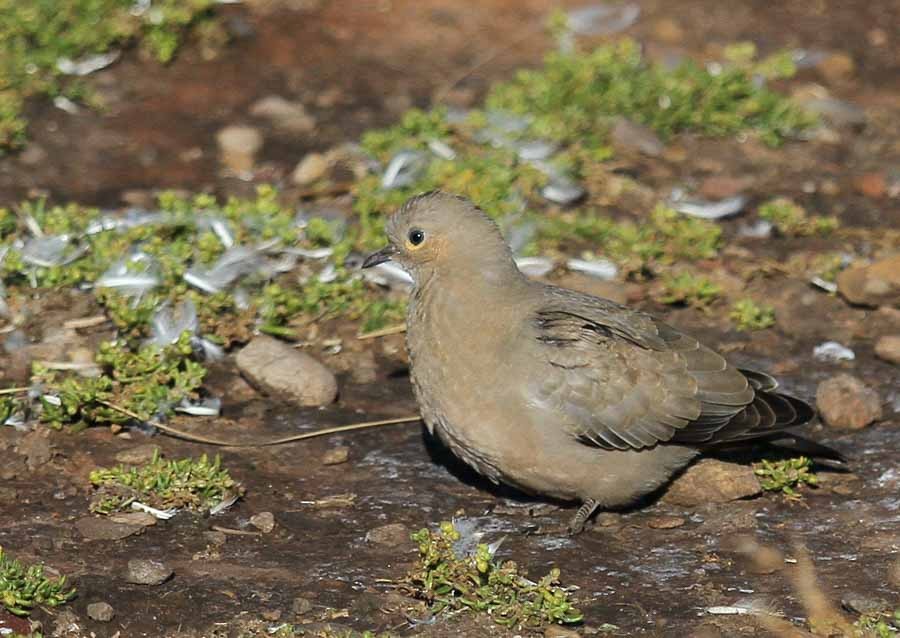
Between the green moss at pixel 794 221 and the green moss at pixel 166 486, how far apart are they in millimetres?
3580

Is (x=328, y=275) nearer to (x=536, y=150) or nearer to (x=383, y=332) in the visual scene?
(x=383, y=332)

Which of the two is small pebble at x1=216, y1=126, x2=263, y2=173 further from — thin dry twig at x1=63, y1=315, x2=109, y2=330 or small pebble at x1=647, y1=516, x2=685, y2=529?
small pebble at x1=647, y1=516, x2=685, y2=529

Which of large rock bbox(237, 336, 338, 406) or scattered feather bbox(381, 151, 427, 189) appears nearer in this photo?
large rock bbox(237, 336, 338, 406)

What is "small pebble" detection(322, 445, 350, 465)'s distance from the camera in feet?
18.9

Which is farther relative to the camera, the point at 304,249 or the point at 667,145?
the point at 667,145

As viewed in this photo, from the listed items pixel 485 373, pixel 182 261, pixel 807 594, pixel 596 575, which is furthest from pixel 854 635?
pixel 182 261

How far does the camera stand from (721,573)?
16.4ft

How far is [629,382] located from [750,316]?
1.69m

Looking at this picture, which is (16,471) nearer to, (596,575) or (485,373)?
(485,373)

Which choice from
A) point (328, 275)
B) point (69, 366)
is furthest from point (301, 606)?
point (328, 275)

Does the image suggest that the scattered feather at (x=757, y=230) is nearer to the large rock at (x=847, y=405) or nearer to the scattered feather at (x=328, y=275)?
the large rock at (x=847, y=405)

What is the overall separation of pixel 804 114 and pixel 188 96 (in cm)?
371

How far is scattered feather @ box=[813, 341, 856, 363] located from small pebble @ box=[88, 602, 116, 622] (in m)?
3.54

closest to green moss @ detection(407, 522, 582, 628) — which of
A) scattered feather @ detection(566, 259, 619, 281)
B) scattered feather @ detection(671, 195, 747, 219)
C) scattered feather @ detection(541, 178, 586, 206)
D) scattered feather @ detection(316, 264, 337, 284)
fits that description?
scattered feather @ detection(316, 264, 337, 284)
